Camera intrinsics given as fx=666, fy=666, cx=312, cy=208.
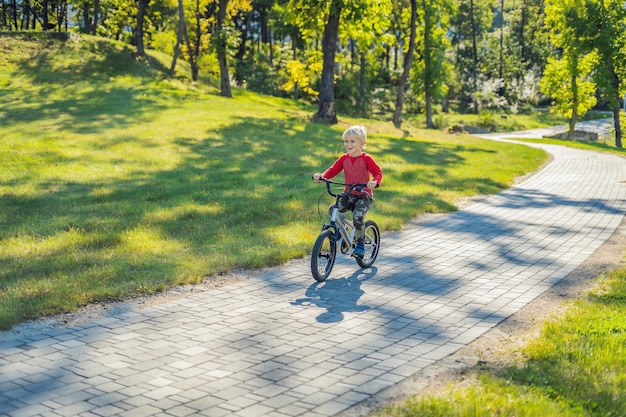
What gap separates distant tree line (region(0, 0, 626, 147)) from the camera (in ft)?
100

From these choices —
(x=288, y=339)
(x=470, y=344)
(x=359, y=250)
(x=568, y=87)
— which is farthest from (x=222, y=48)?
(x=470, y=344)

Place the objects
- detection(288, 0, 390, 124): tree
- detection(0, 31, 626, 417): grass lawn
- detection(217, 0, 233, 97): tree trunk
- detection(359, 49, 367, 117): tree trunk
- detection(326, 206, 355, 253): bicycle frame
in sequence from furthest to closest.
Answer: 1. detection(359, 49, 367, 117): tree trunk
2. detection(217, 0, 233, 97): tree trunk
3. detection(288, 0, 390, 124): tree
4. detection(326, 206, 355, 253): bicycle frame
5. detection(0, 31, 626, 417): grass lawn

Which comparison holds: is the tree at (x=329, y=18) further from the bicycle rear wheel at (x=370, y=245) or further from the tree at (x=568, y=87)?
the bicycle rear wheel at (x=370, y=245)

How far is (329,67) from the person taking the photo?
2858 centimetres

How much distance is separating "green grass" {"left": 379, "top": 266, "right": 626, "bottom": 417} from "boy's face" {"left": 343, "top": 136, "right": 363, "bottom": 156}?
2.88 m

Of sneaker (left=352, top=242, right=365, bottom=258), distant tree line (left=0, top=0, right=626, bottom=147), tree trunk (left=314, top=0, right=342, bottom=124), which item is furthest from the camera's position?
distant tree line (left=0, top=0, right=626, bottom=147)

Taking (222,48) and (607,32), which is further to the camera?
(607,32)

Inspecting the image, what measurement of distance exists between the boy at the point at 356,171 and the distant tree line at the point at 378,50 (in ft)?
66.6

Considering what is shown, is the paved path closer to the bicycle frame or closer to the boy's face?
the bicycle frame

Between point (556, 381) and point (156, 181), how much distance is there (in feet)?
35.4

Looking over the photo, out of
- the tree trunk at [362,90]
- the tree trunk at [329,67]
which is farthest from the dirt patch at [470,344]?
the tree trunk at [362,90]

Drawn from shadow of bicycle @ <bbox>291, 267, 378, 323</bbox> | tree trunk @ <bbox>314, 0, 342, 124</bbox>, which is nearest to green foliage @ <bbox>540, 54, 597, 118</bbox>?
tree trunk @ <bbox>314, 0, 342, 124</bbox>

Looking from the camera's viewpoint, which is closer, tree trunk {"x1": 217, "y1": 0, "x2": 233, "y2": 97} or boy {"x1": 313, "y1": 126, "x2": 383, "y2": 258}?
A: boy {"x1": 313, "y1": 126, "x2": 383, "y2": 258}

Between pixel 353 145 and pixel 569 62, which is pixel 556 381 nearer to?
pixel 353 145
